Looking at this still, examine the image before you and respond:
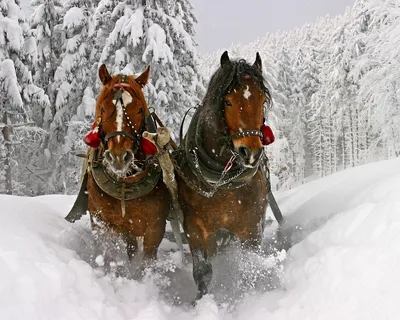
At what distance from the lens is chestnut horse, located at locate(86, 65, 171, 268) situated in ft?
11.4

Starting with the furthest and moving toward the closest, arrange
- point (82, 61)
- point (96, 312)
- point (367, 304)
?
point (82, 61) < point (96, 312) < point (367, 304)

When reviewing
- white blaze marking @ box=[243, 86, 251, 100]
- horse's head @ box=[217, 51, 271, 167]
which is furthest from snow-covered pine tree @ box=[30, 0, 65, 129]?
white blaze marking @ box=[243, 86, 251, 100]

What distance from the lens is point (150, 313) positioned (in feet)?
10.6

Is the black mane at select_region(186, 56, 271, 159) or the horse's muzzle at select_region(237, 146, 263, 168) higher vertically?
the black mane at select_region(186, 56, 271, 159)

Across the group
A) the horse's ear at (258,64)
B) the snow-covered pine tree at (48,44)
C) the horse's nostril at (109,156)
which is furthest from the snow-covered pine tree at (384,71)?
the horse's nostril at (109,156)

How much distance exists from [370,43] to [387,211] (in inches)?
601

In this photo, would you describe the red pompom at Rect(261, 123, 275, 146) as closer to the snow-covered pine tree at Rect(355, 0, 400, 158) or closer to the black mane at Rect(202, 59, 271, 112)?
the black mane at Rect(202, 59, 271, 112)

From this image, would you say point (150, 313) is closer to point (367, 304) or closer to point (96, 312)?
point (96, 312)

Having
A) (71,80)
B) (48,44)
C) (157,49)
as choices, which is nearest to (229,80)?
(157,49)

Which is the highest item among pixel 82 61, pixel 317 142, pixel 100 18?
pixel 100 18

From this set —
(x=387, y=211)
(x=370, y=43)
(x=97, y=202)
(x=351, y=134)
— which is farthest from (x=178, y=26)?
(x=351, y=134)

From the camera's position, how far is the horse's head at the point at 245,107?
3217 millimetres

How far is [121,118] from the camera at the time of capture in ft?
11.5

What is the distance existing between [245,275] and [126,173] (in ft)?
5.19
